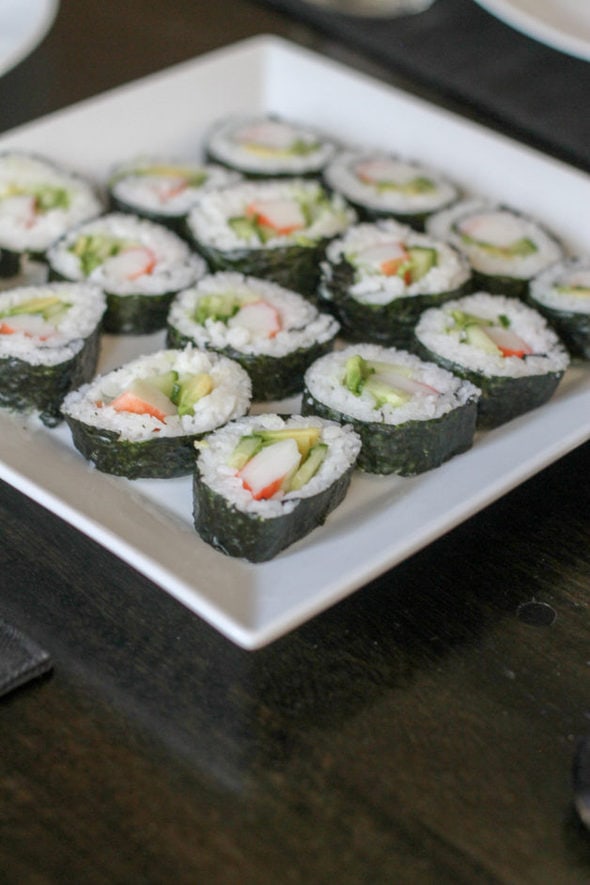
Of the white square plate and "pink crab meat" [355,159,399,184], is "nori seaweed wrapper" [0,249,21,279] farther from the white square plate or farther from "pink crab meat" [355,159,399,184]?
"pink crab meat" [355,159,399,184]

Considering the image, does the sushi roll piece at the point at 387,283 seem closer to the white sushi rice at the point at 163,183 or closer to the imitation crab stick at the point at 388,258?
the imitation crab stick at the point at 388,258

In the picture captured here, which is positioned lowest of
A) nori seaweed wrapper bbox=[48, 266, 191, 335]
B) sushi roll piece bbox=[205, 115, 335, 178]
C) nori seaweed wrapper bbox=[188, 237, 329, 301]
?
nori seaweed wrapper bbox=[48, 266, 191, 335]

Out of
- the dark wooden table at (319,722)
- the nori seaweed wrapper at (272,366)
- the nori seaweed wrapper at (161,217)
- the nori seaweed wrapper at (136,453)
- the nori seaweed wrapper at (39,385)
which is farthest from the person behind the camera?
the nori seaweed wrapper at (161,217)

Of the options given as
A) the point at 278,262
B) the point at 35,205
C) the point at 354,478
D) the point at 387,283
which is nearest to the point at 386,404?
the point at 354,478

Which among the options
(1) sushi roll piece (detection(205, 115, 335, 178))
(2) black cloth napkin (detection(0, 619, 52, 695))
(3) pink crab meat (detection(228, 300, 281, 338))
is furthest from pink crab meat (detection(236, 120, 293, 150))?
(2) black cloth napkin (detection(0, 619, 52, 695))

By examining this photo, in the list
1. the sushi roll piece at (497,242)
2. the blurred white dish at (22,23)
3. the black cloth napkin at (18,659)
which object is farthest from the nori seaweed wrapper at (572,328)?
the blurred white dish at (22,23)

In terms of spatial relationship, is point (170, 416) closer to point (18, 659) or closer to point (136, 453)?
point (136, 453)
